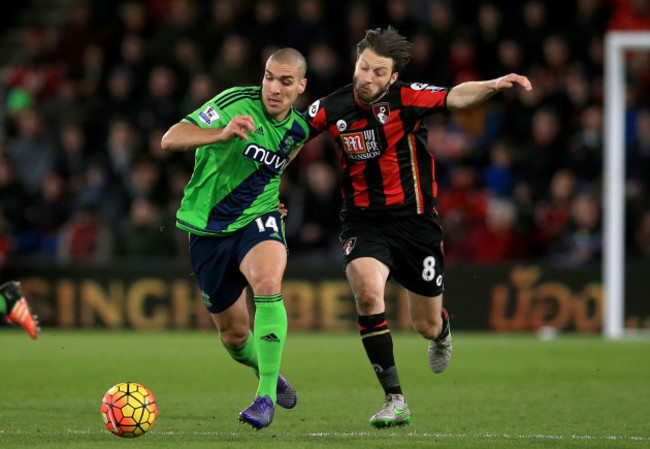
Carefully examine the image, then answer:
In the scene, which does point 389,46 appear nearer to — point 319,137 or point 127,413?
point 127,413

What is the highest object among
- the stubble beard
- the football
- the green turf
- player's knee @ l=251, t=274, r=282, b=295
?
the stubble beard

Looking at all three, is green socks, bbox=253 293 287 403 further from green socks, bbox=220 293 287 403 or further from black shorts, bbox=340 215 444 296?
black shorts, bbox=340 215 444 296

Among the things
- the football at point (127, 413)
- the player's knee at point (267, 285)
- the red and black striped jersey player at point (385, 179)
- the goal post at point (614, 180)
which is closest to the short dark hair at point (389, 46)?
the red and black striped jersey player at point (385, 179)

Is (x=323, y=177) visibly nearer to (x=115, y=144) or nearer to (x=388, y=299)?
(x=388, y=299)

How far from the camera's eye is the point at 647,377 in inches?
386

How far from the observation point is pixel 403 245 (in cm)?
746

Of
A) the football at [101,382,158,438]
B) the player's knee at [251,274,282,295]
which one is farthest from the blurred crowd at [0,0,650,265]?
the football at [101,382,158,438]

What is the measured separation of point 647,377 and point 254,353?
3.97 metres

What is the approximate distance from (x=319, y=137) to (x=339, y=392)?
7.56 m

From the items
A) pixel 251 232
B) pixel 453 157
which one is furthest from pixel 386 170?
pixel 453 157

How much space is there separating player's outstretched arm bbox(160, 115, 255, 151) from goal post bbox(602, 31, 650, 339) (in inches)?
302

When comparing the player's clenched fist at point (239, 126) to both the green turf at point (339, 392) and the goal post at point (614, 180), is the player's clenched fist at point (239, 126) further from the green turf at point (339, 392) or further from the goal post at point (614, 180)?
the goal post at point (614, 180)

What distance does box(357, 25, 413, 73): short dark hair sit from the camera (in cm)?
709

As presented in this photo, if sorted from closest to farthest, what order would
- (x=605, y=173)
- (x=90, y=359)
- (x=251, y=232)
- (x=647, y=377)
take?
(x=251, y=232) → (x=647, y=377) → (x=90, y=359) → (x=605, y=173)
